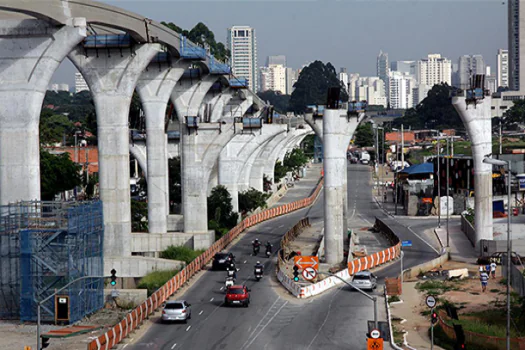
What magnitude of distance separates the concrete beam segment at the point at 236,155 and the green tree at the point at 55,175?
15065 mm

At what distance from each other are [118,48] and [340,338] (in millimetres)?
26505

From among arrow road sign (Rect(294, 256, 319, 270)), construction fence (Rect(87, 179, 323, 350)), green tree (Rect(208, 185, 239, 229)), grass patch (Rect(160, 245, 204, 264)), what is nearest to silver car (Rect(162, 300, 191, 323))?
construction fence (Rect(87, 179, 323, 350))

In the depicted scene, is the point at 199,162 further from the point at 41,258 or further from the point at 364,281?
the point at 41,258

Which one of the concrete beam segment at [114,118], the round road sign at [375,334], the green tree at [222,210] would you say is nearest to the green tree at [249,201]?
the green tree at [222,210]

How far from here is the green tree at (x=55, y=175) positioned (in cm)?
9150

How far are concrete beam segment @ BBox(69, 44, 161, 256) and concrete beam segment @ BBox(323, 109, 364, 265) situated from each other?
41.6 feet

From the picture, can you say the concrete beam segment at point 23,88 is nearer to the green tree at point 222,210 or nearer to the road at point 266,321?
the road at point 266,321

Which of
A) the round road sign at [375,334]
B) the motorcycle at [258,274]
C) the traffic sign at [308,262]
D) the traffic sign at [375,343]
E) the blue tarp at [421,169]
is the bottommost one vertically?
the motorcycle at [258,274]

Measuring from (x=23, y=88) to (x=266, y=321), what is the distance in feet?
53.5

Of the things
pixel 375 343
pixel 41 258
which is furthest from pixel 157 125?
pixel 375 343

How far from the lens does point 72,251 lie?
1853 inches

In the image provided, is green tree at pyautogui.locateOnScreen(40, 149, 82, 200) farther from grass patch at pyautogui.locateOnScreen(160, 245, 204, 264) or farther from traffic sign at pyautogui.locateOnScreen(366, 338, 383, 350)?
traffic sign at pyautogui.locateOnScreen(366, 338, 383, 350)

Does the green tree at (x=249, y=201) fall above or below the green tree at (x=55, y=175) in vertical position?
below

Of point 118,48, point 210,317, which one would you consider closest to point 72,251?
point 210,317
